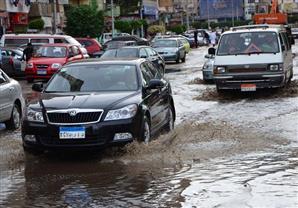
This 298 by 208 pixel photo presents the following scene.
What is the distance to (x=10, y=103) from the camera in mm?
13180

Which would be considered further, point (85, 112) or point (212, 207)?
point (85, 112)

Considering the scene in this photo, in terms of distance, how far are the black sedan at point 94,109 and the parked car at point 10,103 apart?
189 centimetres

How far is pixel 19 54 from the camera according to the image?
30156 millimetres

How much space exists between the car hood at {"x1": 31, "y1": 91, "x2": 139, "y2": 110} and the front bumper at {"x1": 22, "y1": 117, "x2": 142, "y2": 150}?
11.3 inches

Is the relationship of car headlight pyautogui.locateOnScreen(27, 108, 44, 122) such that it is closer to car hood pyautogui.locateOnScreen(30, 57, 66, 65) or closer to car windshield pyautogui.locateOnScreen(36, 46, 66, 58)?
car hood pyautogui.locateOnScreen(30, 57, 66, 65)

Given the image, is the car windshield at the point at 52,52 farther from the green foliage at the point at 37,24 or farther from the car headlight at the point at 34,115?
the green foliage at the point at 37,24

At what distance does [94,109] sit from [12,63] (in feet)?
65.7

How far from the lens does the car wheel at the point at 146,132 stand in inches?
392

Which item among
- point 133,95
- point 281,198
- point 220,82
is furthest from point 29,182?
point 220,82

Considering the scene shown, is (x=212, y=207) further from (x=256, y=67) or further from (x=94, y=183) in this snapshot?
(x=256, y=67)

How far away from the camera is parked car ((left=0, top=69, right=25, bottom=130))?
12.8 meters

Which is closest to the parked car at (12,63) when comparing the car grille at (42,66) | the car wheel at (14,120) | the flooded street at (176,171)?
the car grille at (42,66)

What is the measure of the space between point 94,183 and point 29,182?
32.8 inches

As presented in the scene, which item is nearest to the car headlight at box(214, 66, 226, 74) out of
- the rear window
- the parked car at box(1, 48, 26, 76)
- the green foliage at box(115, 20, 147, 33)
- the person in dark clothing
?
the person in dark clothing
